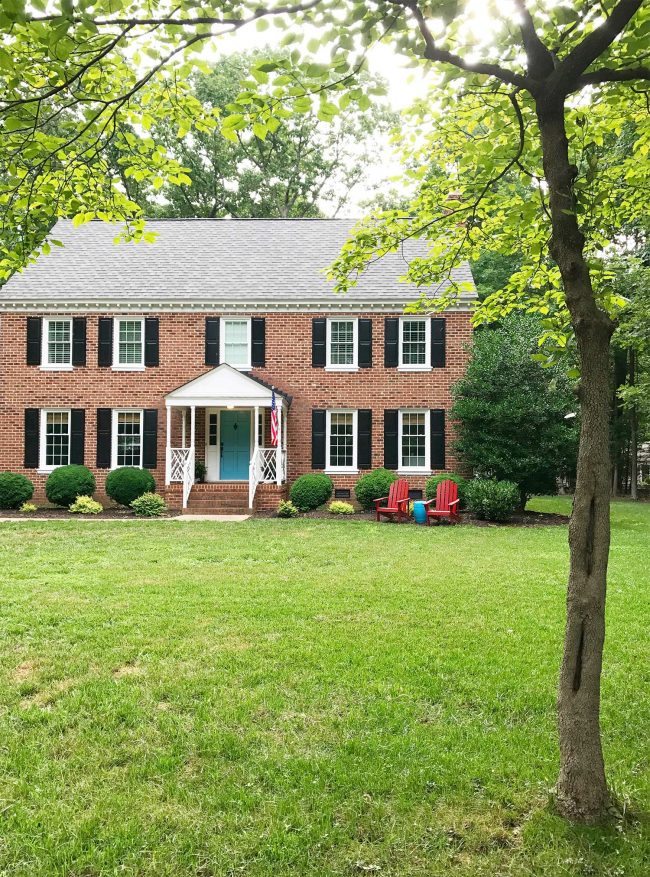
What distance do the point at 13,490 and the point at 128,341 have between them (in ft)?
17.6

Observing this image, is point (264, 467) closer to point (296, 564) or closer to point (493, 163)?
point (296, 564)

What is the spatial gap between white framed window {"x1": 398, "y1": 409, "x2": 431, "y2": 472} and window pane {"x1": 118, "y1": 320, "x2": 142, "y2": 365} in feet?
26.5

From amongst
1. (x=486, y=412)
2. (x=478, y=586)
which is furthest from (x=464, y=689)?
(x=486, y=412)

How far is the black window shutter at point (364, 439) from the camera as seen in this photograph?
18859 mm

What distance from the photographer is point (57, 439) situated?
1933 cm

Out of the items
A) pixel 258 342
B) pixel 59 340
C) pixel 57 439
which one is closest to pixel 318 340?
pixel 258 342

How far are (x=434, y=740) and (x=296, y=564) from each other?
5716 millimetres

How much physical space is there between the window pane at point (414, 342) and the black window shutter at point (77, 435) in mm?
9647

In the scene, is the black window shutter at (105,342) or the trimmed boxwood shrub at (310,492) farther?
the black window shutter at (105,342)

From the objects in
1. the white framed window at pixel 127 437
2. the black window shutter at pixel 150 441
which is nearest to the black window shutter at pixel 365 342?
the black window shutter at pixel 150 441

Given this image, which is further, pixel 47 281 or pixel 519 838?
pixel 47 281

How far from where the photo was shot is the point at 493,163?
415 centimetres

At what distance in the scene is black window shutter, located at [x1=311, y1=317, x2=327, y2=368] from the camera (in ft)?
62.6

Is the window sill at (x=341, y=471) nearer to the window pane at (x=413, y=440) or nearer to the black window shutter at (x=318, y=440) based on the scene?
the black window shutter at (x=318, y=440)
